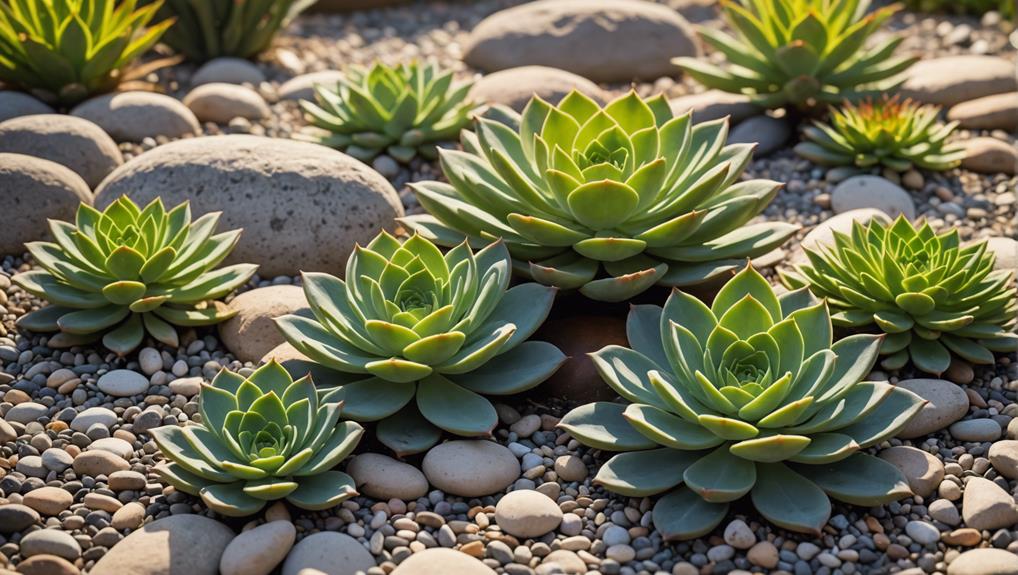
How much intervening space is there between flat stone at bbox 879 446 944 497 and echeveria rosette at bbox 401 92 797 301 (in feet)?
2.35

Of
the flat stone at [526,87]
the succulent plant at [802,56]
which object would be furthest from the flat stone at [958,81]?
the flat stone at [526,87]

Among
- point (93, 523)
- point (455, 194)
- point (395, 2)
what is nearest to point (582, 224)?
point (455, 194)

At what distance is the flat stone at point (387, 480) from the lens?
288cm

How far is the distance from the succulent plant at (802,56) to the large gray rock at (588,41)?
0.67m

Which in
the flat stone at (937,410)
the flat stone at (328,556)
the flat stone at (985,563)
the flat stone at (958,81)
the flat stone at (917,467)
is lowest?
the flat stone at (328,556)

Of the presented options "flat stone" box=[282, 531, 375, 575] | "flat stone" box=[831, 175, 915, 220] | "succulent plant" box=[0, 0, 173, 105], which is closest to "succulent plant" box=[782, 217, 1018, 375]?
"flat stone" box=[831, 175, 915, 220]

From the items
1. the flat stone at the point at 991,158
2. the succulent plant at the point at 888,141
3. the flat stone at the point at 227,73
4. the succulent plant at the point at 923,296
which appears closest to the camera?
the succulent plant at the point at 923,296

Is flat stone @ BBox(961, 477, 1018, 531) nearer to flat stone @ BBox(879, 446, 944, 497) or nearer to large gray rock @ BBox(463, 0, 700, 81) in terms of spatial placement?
flat stone @ BBox(879, 446, 944, 497)

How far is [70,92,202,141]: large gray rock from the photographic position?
15.1 ft

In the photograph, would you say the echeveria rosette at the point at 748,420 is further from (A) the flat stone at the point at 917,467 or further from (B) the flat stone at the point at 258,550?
(B) the flat stone at the point at 258,550

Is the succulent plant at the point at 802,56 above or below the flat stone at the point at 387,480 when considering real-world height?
above

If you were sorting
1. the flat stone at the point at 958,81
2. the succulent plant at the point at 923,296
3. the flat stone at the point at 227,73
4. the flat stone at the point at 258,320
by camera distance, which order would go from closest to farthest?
the succulent plant at the point at 923,296, the flat stone at the point at 258,320, the flat stone at the point at 958,81, the flat stone at the point at 227,73

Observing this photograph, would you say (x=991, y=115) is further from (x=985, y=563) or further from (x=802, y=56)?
(x=985, y=563)

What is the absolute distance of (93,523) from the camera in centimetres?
277
